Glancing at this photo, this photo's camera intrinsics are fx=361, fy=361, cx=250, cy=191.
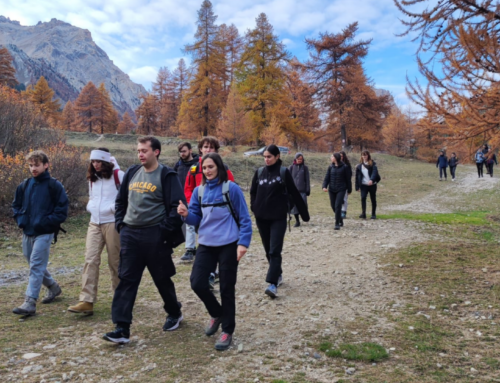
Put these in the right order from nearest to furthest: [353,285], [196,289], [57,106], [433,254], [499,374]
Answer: [499,374] < [196,289] < [353,285] < [433,254] < [57,106]

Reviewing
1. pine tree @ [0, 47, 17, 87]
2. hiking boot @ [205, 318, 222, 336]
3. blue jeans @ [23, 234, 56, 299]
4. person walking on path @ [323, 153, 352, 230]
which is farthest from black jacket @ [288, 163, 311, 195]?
pine tree @ [0, 47, 17, 87]

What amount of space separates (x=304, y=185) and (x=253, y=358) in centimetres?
716

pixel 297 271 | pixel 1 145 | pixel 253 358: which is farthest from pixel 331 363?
pixel 1 145

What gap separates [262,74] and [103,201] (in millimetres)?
34733

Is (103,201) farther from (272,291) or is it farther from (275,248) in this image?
(272,291)

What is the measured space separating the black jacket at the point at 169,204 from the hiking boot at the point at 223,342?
109 centimetres

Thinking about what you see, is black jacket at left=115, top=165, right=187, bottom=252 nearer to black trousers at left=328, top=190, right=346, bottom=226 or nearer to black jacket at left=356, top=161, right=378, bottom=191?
black trousers at left=328, top=190, right=346, bottom=226

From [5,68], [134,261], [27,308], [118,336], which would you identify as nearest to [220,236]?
[134,261]

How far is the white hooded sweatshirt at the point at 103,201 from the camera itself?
4.71 m

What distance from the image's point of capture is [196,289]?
3787mm

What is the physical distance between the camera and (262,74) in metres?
37.1

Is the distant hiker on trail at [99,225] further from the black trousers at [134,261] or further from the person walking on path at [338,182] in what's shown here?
the person walking on path at [338,182]

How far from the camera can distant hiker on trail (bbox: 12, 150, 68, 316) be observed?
185 inches

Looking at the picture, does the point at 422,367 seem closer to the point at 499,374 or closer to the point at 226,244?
the point at 499,374
